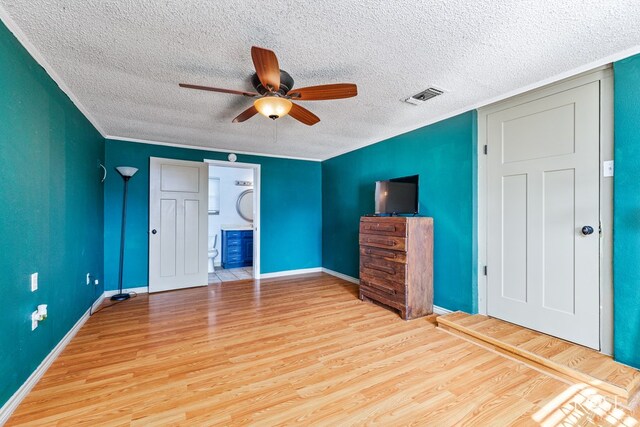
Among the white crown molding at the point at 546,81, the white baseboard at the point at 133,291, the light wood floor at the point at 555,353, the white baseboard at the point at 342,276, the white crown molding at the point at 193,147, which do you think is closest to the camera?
the light wood floor at the point at 555,353

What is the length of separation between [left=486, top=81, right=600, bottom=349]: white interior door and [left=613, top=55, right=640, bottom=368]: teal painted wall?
13 centimetres

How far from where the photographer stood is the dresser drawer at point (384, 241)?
311 centimetres

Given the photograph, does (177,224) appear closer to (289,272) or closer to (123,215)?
(123,215)

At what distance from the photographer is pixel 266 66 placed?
1.71 m

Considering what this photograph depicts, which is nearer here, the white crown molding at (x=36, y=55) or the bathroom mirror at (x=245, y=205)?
the white crown molding at (x=36, y=55)

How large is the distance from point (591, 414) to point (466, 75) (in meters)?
2.42

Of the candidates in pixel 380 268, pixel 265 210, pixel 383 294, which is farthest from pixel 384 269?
pixel 265 210

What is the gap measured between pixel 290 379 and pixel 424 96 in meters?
2.72

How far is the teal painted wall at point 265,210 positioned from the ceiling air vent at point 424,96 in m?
3.02

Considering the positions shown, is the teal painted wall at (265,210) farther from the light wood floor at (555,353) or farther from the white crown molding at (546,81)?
the light wood floor at (555,353)

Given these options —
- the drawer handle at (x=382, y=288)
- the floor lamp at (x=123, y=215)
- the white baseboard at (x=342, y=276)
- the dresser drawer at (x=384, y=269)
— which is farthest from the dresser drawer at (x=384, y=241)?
the floor lamp at (x=123, y=215)

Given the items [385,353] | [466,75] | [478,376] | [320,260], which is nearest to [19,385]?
[385,353]

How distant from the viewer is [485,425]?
1517 millimetres

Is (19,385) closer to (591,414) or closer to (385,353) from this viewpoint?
(385,353)
